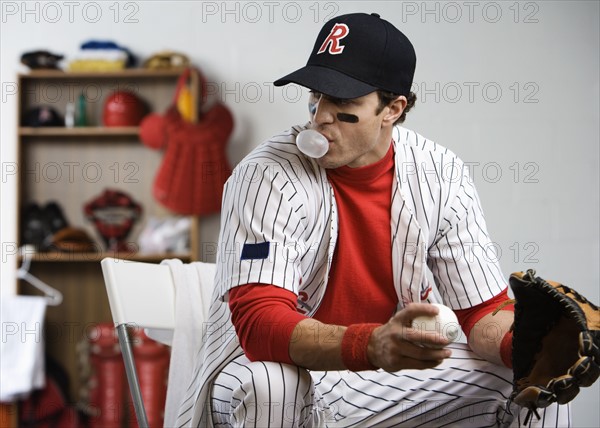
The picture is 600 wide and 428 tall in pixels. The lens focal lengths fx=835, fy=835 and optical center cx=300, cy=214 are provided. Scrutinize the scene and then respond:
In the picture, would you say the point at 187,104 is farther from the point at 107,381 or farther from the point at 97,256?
the point at 107,381

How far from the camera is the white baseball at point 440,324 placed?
1070mm

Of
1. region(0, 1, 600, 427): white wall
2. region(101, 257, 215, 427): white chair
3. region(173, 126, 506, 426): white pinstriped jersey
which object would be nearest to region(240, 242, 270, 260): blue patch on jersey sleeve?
region(173, 126, 506, 426): white pinstriped jersey

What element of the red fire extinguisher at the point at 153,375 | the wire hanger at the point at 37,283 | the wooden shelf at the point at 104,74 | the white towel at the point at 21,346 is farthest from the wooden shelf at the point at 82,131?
the red fire extinguisher at the point at 153,375

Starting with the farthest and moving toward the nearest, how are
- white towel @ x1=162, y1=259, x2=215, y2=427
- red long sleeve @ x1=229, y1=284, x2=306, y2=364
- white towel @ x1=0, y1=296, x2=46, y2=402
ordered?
white towel @ x1=0, y1=296, x2=46, y2=402 → white towel @ x1=162, y1=259, x2=215, y2=427 → red long sleeve @ x1=229, y1=284, x2=306, y2=364

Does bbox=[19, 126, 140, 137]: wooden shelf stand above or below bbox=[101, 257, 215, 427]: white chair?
above

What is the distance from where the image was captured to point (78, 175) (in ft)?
11.0

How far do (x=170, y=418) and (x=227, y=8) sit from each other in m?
1.94

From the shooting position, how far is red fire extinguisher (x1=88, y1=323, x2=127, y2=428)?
10.1 feet

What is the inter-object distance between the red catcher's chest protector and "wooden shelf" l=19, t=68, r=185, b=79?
7 centimetres

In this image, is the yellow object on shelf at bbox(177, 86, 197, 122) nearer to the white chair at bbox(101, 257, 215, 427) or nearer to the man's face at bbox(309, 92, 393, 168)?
the white chair at bbox(101, 257, 215, 427)

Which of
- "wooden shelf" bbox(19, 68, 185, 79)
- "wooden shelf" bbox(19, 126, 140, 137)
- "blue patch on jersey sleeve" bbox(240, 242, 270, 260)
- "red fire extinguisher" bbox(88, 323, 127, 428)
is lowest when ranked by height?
"red fire extinguisher" bbox(88, 323, 127, 428)

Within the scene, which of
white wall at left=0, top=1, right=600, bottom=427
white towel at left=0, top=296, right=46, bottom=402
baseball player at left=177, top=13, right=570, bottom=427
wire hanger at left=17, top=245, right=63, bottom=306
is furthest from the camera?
wire hanger at left=17, top=245, right=63, bottom=306

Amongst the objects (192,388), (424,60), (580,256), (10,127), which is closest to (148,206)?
(10,127)

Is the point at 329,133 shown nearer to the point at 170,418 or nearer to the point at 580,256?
the point at 170,418
